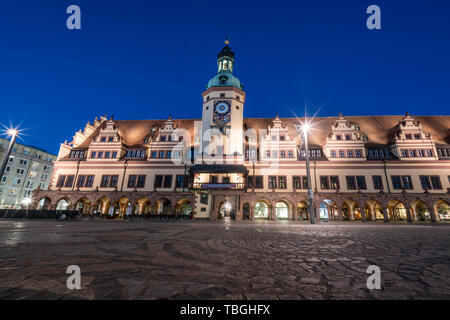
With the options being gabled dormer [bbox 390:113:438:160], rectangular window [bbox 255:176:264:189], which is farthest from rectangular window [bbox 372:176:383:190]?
rectangular window [bbox 255:176:264:189]

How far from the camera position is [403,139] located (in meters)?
28.0

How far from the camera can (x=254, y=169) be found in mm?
28281

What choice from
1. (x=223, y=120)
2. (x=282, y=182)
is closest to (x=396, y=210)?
(x=282, y=182)

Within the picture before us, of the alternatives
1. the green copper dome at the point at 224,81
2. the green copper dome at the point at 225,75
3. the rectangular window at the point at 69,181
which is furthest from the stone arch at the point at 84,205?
the green copper dome at the point at 224,81

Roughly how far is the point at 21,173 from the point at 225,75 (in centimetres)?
5603

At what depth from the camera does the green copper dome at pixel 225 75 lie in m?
32.2

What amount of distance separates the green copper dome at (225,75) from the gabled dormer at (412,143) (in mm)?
24015

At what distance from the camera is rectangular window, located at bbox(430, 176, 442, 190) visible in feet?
84.3

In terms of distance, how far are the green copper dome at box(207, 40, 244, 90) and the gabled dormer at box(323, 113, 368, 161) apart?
1608cm

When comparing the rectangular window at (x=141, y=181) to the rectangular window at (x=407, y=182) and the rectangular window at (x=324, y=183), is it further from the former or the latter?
the rectangular window at (x=407, y=182)

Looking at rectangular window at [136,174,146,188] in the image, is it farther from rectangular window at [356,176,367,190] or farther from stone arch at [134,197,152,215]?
rectangular window at [356,176,367,190]
